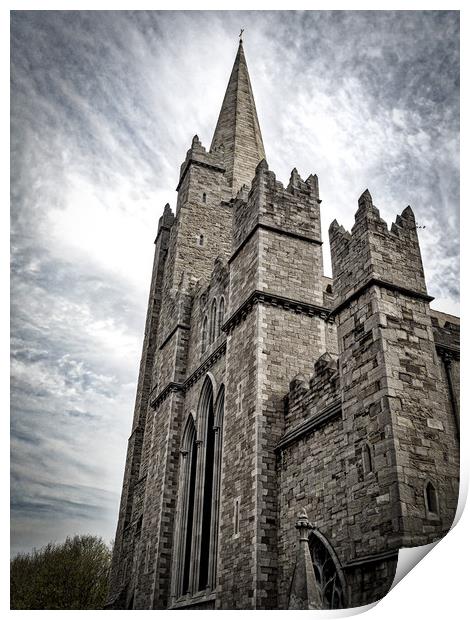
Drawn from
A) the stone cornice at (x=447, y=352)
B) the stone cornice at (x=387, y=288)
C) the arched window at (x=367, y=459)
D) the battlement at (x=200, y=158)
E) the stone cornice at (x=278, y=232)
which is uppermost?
the battlement at (x=200, y=158)

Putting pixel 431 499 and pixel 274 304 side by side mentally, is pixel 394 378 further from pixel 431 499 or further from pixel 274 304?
pixel 274 304

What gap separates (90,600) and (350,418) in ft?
42.6

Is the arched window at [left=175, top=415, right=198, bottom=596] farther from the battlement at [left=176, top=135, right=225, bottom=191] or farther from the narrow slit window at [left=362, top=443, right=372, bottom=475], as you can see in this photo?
the battlement at [left=176, top=135, right=225, bottom=191]

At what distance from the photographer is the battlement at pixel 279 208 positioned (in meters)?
14.3

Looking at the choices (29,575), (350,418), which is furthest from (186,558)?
(350,418)

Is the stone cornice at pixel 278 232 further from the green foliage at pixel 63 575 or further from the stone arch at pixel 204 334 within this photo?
the green foliage at pixel 63 575

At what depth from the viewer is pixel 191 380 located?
16.6m

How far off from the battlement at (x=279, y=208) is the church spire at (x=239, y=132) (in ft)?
28.7

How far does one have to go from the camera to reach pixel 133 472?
21.1 meters

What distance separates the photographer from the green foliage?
8828 millimetres

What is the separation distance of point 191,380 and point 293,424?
601cm

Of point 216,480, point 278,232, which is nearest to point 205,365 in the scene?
point 216,480

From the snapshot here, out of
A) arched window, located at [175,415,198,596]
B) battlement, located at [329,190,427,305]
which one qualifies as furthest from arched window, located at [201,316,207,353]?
battlement, located at [329,190,427,305]

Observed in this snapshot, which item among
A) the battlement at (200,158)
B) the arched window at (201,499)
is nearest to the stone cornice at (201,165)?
the battlement at (200,158)
